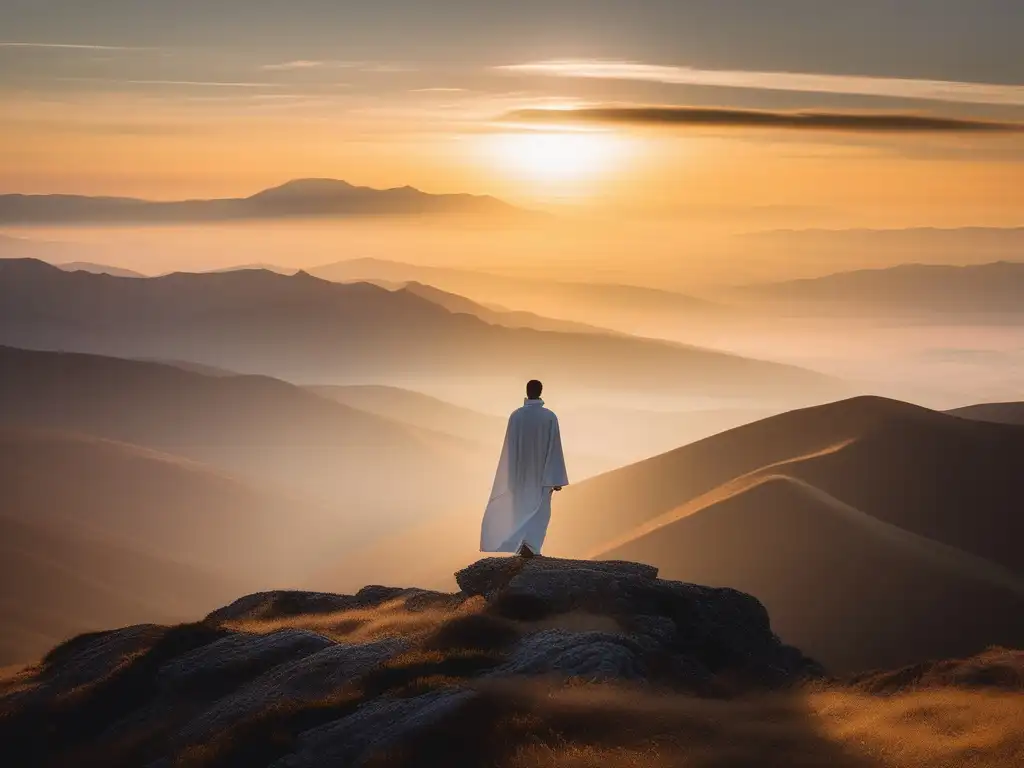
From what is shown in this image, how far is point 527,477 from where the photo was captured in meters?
18.2

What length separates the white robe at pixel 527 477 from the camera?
18109mm

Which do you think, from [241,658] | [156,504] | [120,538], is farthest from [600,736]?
[156,504]

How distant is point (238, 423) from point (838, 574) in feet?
418

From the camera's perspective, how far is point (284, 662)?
49.8ft

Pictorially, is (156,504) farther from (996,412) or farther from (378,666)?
(378,666)

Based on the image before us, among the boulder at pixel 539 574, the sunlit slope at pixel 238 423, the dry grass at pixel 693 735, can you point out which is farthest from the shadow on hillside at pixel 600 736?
the sunlit slope at pixel 238 423

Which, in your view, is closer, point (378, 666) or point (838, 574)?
point (378, 666)

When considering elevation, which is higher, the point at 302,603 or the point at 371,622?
the point at 302,603

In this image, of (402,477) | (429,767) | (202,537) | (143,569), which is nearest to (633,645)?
(429,767)

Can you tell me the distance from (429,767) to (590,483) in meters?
49.2

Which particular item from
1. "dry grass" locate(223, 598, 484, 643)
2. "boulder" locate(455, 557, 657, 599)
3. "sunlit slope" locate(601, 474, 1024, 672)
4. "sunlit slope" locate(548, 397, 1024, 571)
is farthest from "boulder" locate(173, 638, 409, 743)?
"sunlit slope" locate(548, 397, 1024, 571)

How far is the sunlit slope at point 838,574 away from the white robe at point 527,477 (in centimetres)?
1618

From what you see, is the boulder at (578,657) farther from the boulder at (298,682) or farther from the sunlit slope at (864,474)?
the sunlit slope at (864,474)

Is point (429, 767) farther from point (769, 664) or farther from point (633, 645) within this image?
point (769, 664)
